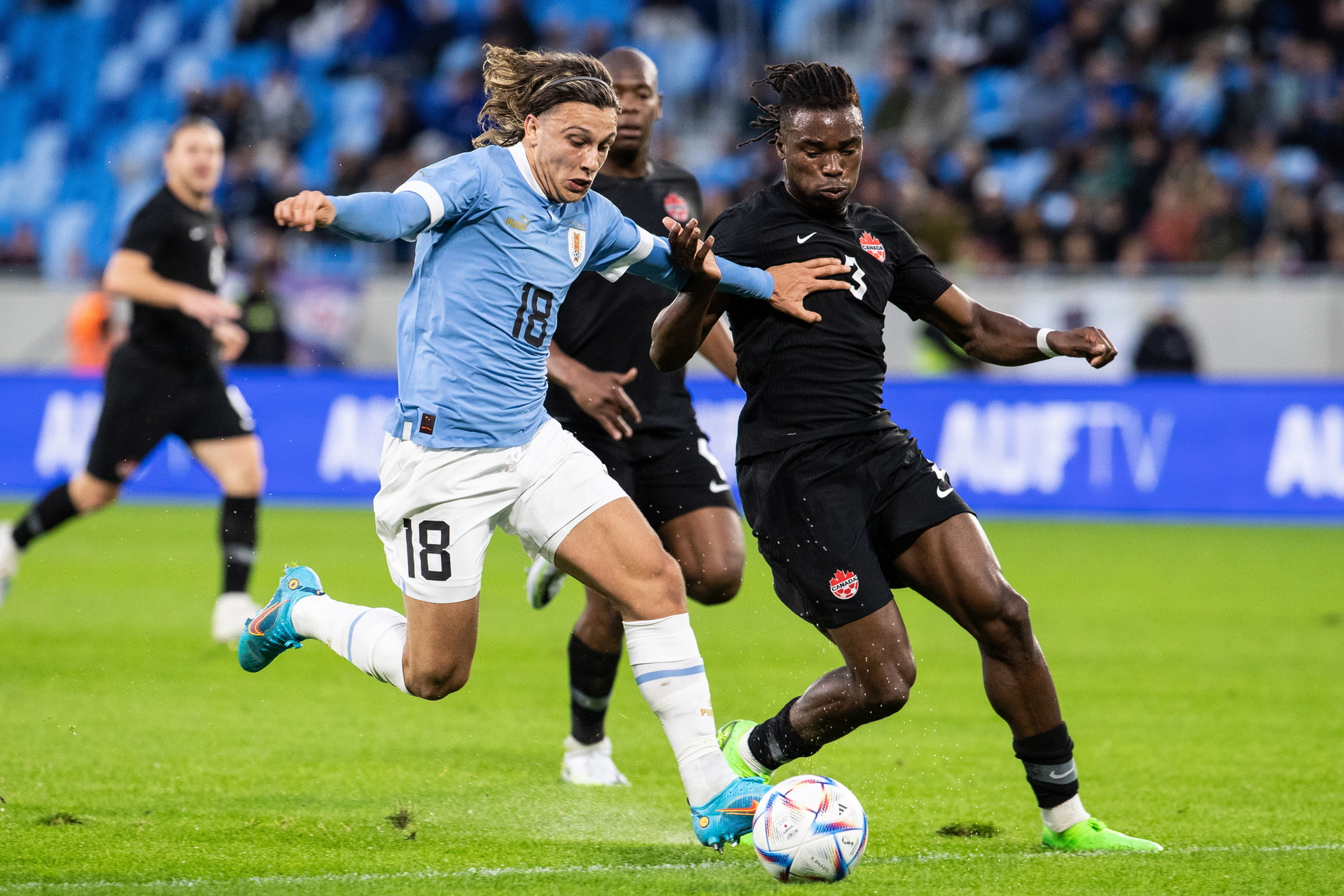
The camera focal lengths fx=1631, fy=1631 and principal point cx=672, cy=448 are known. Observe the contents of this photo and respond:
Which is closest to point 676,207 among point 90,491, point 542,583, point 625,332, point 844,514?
point 625,332

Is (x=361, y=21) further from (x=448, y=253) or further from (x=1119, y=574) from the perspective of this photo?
(x=448, y=253)

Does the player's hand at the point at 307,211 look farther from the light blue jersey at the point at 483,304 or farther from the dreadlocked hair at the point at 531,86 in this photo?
the dreadlocked hair at the point at 531,86

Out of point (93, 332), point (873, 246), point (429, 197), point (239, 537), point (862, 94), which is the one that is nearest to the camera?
point (429, 197)

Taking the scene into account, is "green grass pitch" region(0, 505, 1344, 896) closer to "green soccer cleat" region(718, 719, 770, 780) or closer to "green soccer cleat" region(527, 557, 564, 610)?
"green soccer cleat" region(718, 719, 770, 780)

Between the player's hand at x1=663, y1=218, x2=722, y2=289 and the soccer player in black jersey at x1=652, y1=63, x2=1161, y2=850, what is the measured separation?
1.1 inches

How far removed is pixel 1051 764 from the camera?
4820mm

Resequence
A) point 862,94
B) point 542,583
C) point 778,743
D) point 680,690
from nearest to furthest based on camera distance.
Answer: point 680,690
point 778,743
point 542,583
point 862,94

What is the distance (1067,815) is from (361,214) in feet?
8.85

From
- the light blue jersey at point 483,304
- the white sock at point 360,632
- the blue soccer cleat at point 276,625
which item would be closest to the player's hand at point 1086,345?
the light blue jersey at point 483,304

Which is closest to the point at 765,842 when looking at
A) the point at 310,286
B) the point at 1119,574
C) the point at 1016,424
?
the point at 1119,574

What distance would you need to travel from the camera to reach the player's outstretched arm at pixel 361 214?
155 inches

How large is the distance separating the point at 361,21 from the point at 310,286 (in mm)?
7072

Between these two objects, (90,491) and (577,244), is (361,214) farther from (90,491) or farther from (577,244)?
(90,491)

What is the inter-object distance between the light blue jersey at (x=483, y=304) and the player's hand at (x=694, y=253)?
7 centimetres
